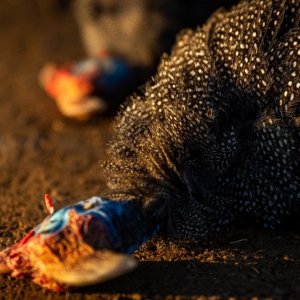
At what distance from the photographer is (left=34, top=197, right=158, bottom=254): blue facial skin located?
2.64 meters

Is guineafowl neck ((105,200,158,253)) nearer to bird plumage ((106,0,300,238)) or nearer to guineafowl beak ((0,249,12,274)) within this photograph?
bird plumage ((106,0,300,238))

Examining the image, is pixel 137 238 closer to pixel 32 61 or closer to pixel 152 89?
pixel 152 89

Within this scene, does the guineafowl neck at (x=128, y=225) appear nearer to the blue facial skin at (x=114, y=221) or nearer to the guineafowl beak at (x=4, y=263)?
the blue facial skin at (x=114, y=221)

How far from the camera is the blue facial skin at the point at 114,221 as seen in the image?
264 centimetres

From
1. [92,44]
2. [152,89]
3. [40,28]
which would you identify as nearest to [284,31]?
[152,89]

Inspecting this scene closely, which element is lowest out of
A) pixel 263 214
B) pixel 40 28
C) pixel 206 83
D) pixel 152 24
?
pixel 263 214

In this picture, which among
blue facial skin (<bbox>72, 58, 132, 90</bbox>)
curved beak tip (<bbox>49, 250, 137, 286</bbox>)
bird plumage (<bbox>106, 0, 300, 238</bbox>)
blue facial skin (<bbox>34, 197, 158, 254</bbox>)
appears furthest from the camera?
blue facial skin (<bbox>72, 58, 132, 90</bbox>)

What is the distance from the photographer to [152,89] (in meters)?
3.36

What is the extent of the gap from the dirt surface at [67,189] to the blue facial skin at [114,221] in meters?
0.25

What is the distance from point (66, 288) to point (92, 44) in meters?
3.97

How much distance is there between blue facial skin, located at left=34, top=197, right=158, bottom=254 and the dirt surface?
0.83 ft

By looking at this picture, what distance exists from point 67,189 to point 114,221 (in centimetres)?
169

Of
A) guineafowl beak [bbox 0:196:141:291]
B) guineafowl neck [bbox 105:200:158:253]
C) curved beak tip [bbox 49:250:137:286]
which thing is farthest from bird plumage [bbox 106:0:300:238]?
curved beak tip [bbox 49:250:137:286]

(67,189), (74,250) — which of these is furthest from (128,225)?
(67,189)
